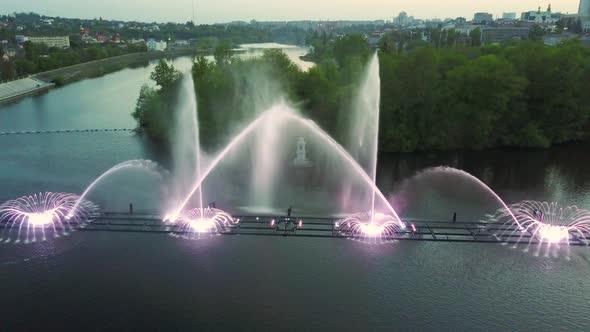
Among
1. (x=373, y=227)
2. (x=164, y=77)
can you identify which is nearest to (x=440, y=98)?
(x=373, y=227)

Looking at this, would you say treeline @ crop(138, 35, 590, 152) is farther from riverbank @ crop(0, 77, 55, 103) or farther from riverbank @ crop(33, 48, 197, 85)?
riverbank @ crop(33, 48, 197, 85)

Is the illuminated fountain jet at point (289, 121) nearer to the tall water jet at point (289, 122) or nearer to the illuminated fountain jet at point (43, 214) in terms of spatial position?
the tall water jet at point (289, 122)

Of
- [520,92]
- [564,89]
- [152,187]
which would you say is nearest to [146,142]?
[152,187]

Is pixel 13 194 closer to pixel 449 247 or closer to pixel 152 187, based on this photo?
pixel 152 187

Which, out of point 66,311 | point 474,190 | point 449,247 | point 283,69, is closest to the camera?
point 66,311

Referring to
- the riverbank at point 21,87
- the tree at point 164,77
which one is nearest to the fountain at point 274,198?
the tree at point 164,77

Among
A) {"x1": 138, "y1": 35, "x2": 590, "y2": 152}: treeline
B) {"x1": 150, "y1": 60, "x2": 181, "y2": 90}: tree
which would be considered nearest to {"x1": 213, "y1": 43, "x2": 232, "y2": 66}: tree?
{"x1": 150, "y1": 60, "x2": 181, "y2": 90}: tree
